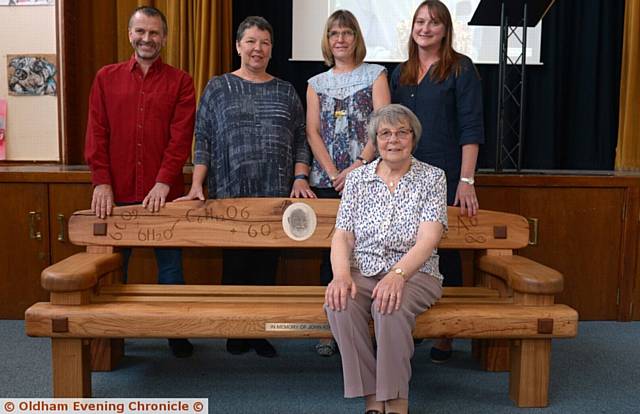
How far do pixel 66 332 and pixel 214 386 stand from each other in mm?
613

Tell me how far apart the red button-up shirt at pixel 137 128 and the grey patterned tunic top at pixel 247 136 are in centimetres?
9

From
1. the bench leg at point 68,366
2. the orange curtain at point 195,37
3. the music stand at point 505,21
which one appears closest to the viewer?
the bench leg at point 68,366

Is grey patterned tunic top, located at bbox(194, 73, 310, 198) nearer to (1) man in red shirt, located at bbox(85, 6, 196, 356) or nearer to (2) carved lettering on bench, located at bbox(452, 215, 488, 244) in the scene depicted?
(1) man in red shirt, located at bbox(85, 6, 196, 356)

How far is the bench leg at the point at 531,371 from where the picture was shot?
2121 millimetres

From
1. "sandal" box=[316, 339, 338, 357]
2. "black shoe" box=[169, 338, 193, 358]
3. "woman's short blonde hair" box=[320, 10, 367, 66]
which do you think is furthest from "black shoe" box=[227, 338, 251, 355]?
"woman's short blonde hair" box=[320, 10, 367, 66]

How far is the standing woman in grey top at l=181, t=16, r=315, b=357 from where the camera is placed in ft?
8.09

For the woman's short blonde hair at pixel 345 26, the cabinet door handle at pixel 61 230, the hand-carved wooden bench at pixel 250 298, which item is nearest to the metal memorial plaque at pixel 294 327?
the hand-carved wooden bench at pixel 250 298

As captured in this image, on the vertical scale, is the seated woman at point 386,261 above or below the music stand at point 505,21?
below

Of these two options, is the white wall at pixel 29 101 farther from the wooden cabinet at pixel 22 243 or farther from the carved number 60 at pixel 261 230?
the carved number 60 at pixel 261 230

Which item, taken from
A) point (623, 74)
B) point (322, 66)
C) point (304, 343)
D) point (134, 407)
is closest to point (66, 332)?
point (134, 407)

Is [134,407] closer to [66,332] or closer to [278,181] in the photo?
[66,332]

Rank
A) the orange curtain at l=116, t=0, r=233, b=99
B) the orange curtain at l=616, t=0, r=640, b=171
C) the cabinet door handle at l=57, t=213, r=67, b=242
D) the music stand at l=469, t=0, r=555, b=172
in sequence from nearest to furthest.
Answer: the cabinet door handle at l=57, t=213, r=67, b=242 → the music stand at l=469, t=0, r=555, b=172 → the orange curtain at l=116, t=0, r=233, b=99 → the orange curtain at l=616, t=0, r=640, b=171

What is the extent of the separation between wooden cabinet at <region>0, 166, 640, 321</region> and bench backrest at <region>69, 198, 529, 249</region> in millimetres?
738

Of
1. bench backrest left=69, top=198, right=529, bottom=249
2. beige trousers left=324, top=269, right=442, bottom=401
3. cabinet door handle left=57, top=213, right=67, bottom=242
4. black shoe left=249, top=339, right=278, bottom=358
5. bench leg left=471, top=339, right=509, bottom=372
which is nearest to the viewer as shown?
beige trousers left=324, top=269, right=442, bottom=401
